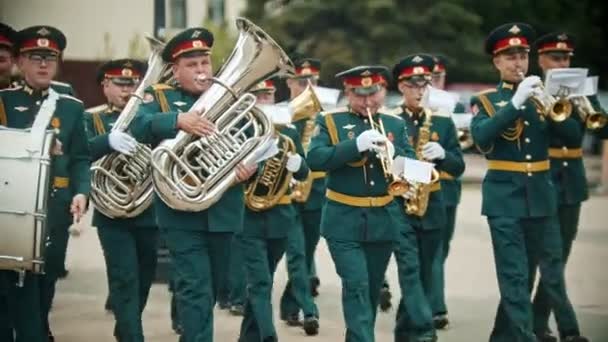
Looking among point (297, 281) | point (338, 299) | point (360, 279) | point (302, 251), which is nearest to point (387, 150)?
point (360, 279)

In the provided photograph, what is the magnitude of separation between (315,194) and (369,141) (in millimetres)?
3332

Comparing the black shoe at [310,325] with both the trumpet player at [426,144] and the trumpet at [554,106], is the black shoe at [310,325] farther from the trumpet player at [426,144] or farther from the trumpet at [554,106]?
the trumpet at [554,106]

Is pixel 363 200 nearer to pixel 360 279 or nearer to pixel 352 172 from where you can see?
pixel 352 172

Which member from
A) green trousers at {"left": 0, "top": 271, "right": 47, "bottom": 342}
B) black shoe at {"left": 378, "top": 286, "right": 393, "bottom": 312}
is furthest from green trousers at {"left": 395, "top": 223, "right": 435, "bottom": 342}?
green trousers at {"left": 0, "top": 271, "right": 47, "bottom": 342}

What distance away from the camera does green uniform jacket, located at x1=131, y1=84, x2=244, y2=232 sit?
8016mm

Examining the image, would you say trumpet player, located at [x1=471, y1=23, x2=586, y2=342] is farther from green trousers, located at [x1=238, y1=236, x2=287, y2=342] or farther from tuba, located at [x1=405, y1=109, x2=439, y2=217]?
green trousers, located at [x1=238, y1=236, x2=287, y2=342]

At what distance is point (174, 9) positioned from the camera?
136ft

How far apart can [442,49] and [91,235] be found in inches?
833

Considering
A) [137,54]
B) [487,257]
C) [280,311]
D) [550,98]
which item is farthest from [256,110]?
[137,54]

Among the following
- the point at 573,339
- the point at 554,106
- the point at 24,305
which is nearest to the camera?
the point at 24,305

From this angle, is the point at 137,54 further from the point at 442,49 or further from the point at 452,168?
the point at 452,168

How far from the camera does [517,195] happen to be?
30.3ft

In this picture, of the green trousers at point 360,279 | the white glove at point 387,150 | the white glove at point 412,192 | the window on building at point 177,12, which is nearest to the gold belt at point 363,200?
the green trousers at point 360,279

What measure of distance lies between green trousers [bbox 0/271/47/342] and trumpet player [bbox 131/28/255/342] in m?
0.80
